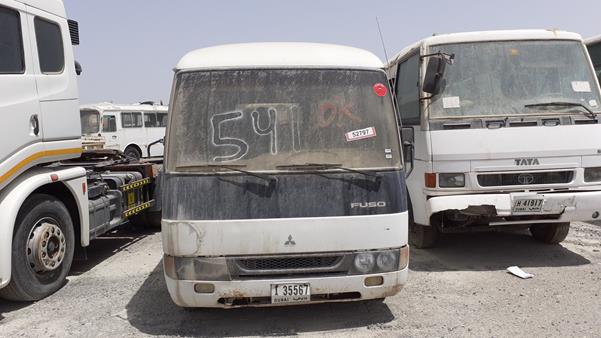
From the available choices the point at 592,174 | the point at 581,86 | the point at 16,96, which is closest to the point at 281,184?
the point at 16,96

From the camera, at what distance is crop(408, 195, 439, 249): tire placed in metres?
6.11

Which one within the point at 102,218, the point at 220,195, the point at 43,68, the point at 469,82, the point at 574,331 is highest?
the point at 43,68

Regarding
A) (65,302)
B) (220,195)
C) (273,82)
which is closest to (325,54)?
(273,82)

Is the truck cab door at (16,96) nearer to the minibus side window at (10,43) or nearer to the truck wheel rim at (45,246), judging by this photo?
the minibus side window at (10,43)

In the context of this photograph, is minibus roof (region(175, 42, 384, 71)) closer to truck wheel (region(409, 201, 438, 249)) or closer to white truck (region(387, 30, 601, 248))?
white truck (region(387, 30, 601, 248))

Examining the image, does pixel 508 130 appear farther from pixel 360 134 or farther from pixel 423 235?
pixel 360 134

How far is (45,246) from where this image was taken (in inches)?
187

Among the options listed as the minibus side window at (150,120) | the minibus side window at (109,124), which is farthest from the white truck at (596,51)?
the minibus side window at (150,120)

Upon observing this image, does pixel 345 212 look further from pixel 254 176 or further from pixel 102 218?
pixel 102 218

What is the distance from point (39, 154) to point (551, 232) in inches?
243

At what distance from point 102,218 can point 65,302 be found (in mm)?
1378

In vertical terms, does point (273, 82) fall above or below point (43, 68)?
below

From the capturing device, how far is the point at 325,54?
3.97 m

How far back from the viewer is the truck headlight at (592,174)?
5.35m
